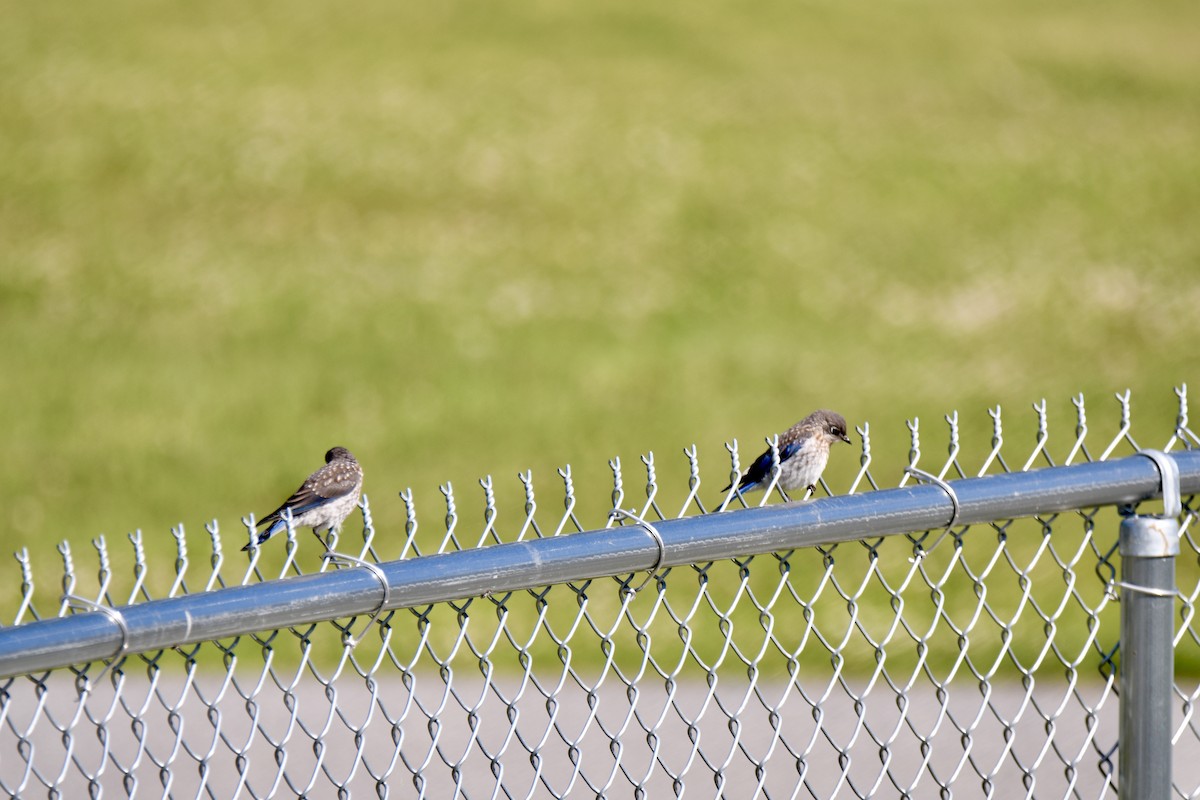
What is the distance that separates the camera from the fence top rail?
6.52 ft

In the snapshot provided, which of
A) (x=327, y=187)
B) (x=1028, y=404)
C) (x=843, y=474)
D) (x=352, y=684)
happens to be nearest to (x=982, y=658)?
(x=843, y=474)

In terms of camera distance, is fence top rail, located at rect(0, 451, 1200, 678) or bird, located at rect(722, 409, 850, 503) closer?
fence top rail, located at rect(0, 451, 1200, 678)

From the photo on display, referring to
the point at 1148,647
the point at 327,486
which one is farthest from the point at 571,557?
the point at 327,486

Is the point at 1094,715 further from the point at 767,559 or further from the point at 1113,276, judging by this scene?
the point at 1113,276

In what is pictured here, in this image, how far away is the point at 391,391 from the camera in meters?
10.9

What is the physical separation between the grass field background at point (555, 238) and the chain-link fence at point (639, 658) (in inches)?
49.4

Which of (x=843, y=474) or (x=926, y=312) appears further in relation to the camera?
(x=926, y=312)

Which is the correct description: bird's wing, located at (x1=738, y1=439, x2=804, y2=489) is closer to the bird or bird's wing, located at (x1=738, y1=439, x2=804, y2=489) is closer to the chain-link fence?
the bird

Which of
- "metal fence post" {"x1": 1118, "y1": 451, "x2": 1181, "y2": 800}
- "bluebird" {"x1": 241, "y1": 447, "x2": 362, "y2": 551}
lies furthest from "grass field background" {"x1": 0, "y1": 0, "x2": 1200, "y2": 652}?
"metal fence post" {"x1": 1118, "y1": 451, "x2": 1181, "y2": 800}

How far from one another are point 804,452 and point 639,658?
4185mm

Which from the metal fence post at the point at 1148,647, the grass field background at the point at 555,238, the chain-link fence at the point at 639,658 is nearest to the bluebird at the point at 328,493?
the chain-link fence at the point at 639,658

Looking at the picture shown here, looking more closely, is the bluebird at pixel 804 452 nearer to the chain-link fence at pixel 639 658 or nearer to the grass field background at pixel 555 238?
the chain-link fence at pixel 639 658

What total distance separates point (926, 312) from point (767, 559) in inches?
182

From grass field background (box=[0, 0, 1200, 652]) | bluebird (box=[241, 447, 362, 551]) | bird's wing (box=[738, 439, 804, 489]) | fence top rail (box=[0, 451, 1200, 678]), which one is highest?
fence top rail (box=[0, 451, 1200, 678])
